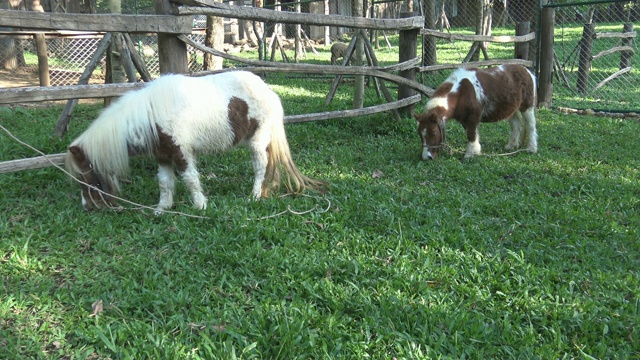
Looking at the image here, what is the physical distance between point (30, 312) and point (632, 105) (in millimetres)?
11674

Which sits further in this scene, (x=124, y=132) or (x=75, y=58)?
(x=75, y=58)

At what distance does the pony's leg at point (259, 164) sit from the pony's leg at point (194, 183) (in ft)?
1.94

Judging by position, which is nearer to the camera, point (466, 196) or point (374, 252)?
point (374, 252)

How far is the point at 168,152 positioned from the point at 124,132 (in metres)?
Result: 0.42

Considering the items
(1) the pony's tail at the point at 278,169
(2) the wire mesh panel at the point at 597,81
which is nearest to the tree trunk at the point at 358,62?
(1) the pony's tail at the point at 278,169

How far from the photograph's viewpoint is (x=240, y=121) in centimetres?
509

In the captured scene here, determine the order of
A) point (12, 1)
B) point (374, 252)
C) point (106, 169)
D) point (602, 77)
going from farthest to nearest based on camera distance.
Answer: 1. point (12, 1)
2. point (602, 77)
3. point (106, 169)
4. point (374, 252)

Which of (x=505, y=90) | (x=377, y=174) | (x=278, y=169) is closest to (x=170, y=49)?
(x=278, y=169)

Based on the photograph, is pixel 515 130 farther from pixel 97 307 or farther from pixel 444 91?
pixel 97 307

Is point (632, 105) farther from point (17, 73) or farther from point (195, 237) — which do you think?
point (17, 73)

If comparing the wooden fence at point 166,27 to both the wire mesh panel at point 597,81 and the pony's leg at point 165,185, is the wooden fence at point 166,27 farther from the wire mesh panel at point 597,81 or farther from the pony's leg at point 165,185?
the wire mesh panel at point 597,81

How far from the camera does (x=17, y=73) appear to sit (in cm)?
1416

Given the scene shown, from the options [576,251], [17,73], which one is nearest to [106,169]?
[576,251]

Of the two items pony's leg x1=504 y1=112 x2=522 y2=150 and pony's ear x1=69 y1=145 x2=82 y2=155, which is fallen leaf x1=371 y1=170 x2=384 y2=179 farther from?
pony's ear x1=69 y1=145 x2=82 y2=155
